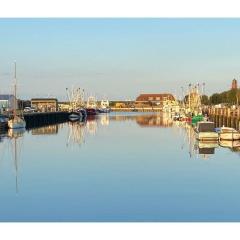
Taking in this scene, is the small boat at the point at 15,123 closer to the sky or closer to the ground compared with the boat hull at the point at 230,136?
closer to the sky

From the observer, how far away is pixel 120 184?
20859 mm

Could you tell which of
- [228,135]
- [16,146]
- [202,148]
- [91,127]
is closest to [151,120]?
[91,127]

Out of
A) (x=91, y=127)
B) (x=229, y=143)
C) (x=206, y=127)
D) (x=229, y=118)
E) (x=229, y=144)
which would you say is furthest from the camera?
(x=91, y=127)

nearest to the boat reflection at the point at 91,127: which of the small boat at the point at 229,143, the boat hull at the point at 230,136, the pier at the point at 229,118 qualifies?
the pier at the point at 229,118

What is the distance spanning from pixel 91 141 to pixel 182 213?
28162 mm

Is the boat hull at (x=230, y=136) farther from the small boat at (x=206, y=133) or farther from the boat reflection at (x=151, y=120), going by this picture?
the boat reflection at (x=151, y=120)

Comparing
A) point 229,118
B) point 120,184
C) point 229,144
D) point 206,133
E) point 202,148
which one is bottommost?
point 120,184

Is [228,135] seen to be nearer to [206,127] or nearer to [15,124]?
[206,127]

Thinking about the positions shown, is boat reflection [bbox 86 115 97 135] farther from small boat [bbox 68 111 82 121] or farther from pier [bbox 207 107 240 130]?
pier [bbox 207 107 240 130]

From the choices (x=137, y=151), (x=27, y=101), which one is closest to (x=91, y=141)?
(x=137, y=151)

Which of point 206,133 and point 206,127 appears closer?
point 206,133

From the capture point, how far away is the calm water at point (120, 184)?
1585 cm

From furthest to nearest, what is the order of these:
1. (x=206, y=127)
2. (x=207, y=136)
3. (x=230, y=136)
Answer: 1. (x=206, y=127)
2. (x=207, y=136)
3. (x=230, y=136)

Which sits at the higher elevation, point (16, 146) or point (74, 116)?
point (74, 116)
